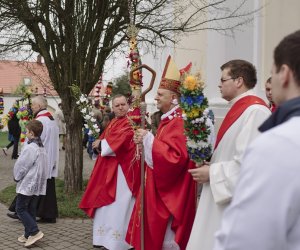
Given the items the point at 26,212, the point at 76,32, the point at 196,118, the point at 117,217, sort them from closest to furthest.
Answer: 1. the point at 196,118
2. the point at 117,217
3. the point at 26,212
4. the point at 76,32

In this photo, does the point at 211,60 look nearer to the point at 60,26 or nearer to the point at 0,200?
the point at 60,26

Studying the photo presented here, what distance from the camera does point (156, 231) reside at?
4195mm

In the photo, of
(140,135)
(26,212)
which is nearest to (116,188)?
(26,212)

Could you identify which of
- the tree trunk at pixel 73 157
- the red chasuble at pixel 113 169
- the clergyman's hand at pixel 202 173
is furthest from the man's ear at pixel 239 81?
the tree trunk at pixel 73 157

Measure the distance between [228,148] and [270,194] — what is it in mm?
1954

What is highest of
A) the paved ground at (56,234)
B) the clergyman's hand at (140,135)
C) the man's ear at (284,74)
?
the man's ear at (284,74)

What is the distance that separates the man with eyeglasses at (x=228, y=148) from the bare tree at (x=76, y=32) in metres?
4.72

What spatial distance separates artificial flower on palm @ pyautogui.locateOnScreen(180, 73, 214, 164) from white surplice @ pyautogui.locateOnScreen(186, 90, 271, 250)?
0.34 ft

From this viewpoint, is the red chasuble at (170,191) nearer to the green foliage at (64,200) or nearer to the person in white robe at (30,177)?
the person in white robe at (30,177)

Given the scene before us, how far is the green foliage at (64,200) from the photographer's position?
7.30m

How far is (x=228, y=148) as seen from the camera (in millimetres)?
3160

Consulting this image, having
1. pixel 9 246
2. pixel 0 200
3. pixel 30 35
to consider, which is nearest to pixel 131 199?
pixel 9 246

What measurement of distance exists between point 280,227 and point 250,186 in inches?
5.3

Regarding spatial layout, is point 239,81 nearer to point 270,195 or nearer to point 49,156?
point 270,195
